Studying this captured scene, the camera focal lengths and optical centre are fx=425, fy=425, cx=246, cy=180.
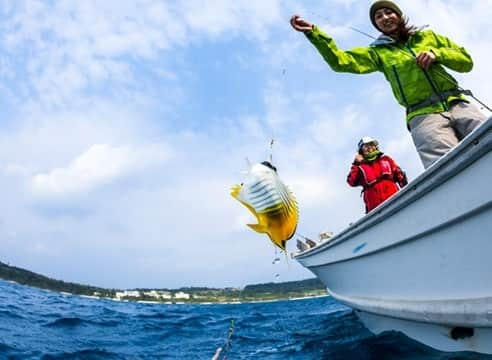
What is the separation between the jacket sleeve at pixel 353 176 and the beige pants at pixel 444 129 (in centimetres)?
229

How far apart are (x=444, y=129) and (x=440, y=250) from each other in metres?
1.33

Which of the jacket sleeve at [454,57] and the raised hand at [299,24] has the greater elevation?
the raised hand at [299,24]

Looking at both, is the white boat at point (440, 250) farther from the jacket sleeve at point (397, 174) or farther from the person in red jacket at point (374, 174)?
the jacket sleeve at point (397, 174)

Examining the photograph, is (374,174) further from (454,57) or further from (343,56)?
(454,57)

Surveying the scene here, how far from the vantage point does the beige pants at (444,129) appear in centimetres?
379

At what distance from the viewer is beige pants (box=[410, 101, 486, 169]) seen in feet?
12.4

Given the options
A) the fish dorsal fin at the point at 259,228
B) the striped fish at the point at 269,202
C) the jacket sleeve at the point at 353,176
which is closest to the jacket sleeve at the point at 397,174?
the jacket sleeve at the point at 353,176

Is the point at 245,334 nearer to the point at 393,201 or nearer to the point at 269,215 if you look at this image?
the point at 269,215

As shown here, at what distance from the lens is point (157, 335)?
7738 mm

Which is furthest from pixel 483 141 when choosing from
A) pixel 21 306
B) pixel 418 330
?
pixel 21 306

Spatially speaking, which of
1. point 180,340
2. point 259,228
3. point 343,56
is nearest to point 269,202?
point 259,228

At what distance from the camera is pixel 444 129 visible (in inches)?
152

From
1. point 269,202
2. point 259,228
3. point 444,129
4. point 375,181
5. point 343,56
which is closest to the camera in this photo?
point 444,129

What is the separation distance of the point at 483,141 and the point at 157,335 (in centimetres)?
689
